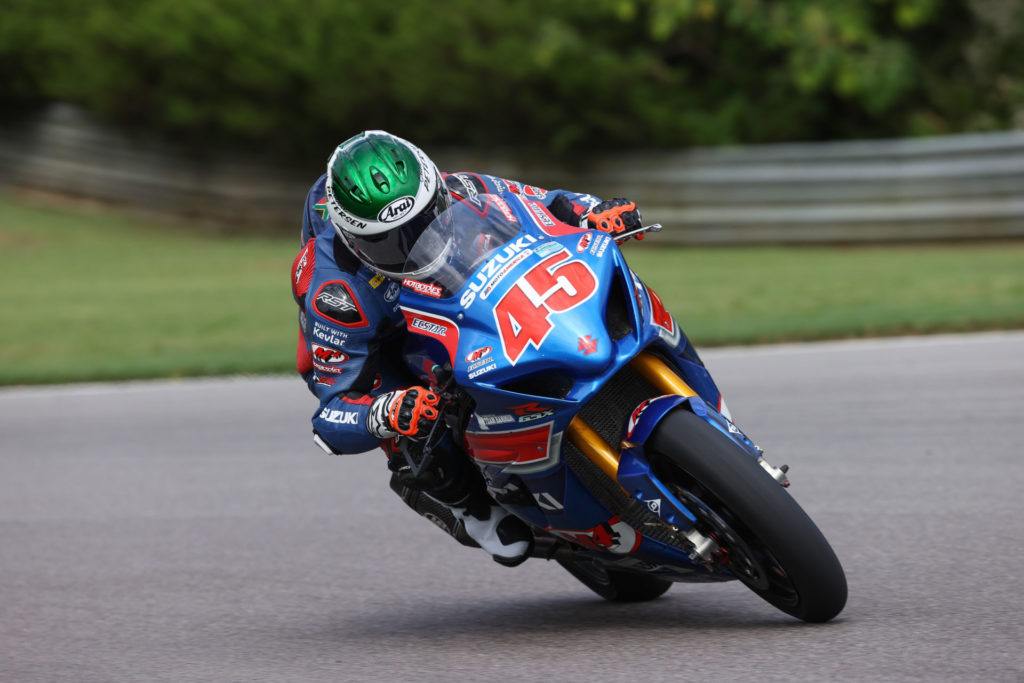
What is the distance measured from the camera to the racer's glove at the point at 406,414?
376 cm

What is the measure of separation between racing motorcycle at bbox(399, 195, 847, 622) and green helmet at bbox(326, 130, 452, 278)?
2.4 inches

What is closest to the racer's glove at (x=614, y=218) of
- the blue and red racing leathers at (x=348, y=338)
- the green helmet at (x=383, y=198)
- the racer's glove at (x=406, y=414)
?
the blue and red racing leathers at (x=348, y=338)

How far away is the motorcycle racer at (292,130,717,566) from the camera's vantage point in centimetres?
379

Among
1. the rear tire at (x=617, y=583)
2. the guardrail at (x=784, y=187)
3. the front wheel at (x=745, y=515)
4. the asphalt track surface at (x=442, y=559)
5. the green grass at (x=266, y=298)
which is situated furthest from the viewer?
the guardrail at (x=784, y=187)

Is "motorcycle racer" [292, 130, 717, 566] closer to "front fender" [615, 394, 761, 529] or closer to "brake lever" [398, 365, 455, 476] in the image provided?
"brake lever" [398, 365, 455, 476]

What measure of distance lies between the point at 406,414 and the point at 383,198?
1.97ft

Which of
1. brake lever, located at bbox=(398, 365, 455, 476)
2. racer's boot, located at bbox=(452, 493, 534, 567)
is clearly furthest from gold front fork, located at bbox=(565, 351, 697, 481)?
racer's boot, located at bbox=(452, 493, 534, 567)

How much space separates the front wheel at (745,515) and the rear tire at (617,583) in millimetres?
805

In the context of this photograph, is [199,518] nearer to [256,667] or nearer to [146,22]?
[256,667]

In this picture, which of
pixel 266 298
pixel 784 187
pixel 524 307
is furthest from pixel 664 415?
pixel 784 187

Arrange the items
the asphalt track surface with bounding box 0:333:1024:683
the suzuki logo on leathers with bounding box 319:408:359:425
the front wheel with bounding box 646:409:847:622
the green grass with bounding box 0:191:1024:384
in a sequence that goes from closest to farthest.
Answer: the front wheel with bounding box 646:409:847:622
the asphalt track surface with bounding box 0:333:1024:683
the suzuki logo on leathers with bounding box 319:408:359:425
the green grass with bounding box 0:191:1024:384

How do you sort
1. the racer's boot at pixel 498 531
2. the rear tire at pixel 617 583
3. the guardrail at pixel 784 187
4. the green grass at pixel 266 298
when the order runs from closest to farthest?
1. the racer's boot at pixel 498 531
2. the rear tire at pixel 617 583
3. the green grass at pixel 266 298
4. the guardrail at pixel 784 187

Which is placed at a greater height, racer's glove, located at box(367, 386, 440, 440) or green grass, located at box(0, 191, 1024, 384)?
racer's glove, located at box(367, 386, 440, 440)

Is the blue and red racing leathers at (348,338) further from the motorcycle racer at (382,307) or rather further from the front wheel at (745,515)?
the front wheel at (745,515)
